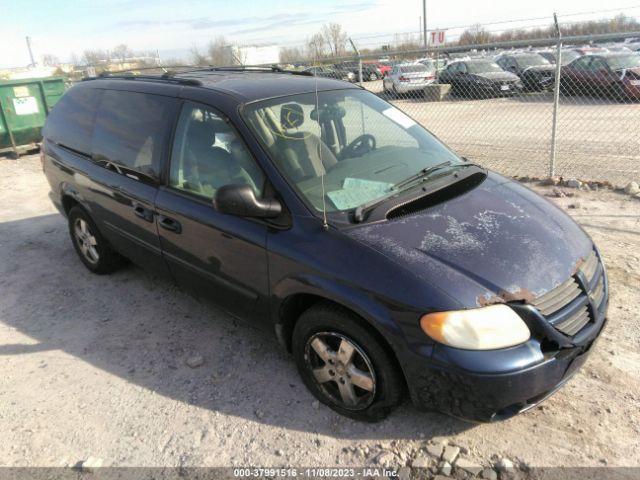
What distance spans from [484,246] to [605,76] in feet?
53.6

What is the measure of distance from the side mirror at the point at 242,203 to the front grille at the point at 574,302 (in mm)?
1369

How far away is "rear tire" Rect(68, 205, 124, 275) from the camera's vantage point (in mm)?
4320

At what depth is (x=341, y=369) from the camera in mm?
2557

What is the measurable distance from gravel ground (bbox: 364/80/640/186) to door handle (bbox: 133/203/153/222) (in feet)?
18.7

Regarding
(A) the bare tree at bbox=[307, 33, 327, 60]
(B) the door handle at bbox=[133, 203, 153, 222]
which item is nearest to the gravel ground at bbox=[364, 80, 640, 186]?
(A) the bare tree at bbox=[307, 33, 327, 60]

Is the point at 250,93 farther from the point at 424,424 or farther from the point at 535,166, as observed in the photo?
the point at 535,166

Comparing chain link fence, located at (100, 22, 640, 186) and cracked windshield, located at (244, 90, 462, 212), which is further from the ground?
cracked windshield, located at (244, 90, 462, 212)

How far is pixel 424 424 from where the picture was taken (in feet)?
8.49

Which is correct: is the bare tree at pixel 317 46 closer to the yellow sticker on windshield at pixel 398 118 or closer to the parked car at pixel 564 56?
the yellow sticker on windshield at pixel 398 118

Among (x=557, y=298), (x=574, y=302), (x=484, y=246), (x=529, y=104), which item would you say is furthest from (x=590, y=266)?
→ (x=529, y=104)

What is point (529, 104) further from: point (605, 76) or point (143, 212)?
point (143, 212)

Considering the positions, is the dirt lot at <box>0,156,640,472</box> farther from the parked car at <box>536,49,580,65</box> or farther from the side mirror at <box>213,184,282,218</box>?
the parked car at <box>536,49,580,65</box>

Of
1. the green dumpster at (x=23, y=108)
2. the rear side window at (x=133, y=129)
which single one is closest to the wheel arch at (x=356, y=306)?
the rear side window at (x=133, y=129)

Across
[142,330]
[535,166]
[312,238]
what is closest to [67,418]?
[142,330]
